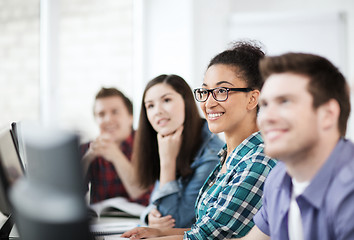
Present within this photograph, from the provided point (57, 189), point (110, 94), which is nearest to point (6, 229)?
point (57, 189)

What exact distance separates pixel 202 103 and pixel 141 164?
792 mm

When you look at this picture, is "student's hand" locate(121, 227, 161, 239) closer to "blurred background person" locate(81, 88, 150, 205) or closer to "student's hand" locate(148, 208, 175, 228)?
"student's hand" locate(148, 208, 175, 228)

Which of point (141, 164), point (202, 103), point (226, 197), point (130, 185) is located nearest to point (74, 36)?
point (130, 185)

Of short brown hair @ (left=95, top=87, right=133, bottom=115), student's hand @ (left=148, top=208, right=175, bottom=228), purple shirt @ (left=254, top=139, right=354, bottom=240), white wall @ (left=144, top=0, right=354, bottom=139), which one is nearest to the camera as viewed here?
purple shirt @ (left=254, top=139, right=354, bottom=240)

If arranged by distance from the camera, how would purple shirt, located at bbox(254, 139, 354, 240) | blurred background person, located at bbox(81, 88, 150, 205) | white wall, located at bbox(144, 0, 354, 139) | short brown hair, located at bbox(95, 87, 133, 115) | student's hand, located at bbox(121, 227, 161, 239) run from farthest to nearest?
white wall, located at bbox(144, 0, 354, 139)
short brown hair, located at bbox(95, 87, 133, 115)
blurred background person, located at bbox(81, 88, 150, 205)
student's hand, located at bbox(121, 227, 161, 239)
purple shirt, located at bbox(254, 139, 354, 240)

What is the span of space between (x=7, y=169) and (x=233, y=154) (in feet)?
2.38

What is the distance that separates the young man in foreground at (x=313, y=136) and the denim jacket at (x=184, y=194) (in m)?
1.01

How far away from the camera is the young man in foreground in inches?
33.9

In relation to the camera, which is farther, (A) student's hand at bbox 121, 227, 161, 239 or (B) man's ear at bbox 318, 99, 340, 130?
(A) student's hand at bbox 121, 227, 161, 239

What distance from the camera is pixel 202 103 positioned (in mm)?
1548

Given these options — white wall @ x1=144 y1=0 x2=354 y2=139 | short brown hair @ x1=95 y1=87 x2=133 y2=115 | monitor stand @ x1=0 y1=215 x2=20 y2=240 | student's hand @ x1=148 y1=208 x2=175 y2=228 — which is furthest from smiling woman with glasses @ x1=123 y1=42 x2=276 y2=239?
white wall @ x1=144 y1=0 x2=354 y2=139

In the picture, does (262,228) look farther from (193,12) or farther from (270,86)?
(193,12)

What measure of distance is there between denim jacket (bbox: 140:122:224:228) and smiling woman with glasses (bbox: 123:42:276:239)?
1.05 feet

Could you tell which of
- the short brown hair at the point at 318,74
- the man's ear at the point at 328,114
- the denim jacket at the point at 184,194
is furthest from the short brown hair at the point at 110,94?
the man's ear at the point at 328,114
